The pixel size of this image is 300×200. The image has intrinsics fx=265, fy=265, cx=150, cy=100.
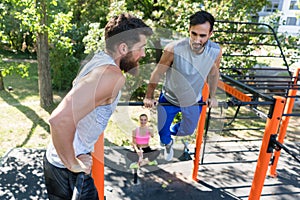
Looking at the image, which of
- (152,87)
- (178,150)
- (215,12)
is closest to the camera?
(152,87)

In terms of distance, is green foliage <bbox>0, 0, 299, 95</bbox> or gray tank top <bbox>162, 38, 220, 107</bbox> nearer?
gray tank top <bbox>162, 38, 220, 107</bbox>

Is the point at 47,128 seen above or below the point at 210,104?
below

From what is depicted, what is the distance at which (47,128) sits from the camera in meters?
4.80

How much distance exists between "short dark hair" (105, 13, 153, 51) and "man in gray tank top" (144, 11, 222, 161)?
97 cm

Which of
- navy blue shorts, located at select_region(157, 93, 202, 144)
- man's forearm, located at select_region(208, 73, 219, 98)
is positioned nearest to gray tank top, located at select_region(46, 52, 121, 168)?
navy blue shorts, located at select_region(157, 93, 202, 144)

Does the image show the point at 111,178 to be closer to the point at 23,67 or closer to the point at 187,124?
the point at 187,124

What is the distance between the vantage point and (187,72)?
2430 millimetres

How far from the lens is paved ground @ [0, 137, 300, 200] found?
3027mm

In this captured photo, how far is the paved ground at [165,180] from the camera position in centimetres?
303

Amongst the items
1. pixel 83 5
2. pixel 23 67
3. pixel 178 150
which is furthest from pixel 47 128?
pixel 83 5

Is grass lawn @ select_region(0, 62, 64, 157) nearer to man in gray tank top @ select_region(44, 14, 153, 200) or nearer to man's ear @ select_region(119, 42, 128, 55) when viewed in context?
man in gray tank top @ select_region(44, 14, 153, 200)

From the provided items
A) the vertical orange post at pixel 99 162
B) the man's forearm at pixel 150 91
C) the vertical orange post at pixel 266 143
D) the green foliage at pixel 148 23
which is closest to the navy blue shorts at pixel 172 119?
the man's forearm at pixel 150 91

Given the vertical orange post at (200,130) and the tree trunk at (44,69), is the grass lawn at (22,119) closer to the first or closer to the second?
the tree trunk at (44,69)

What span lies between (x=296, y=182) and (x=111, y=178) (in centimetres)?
242
